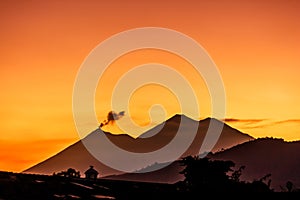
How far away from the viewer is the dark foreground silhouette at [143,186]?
1653 cm

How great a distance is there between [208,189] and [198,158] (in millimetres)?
3956

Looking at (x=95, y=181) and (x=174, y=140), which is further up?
(x=174, y=140)

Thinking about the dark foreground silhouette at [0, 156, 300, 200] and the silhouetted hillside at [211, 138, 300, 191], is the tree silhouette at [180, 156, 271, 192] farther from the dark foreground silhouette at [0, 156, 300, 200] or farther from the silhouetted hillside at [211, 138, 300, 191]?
the silhouetted hillside at [211, 138, 300, 191]

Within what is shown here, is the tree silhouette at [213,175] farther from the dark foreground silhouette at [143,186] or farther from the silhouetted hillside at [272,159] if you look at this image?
the silhouetted hillside at [272,159]

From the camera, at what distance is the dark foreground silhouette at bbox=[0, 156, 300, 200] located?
1653 centimetres

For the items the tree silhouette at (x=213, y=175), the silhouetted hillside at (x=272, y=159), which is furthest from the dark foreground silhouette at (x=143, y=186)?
the silhouetted hillside at (x=272, y=159)

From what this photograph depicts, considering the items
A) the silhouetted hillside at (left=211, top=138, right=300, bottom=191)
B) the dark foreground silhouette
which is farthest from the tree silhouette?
the silhouetted hillside at (left=211, top=138, right=300, bottom=191)

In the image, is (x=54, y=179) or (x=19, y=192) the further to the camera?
(x=54, y=179)

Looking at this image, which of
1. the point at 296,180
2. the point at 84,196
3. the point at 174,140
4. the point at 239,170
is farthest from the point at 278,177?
the point at 84,196

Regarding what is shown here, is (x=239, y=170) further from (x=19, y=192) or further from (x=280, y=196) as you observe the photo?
(x=19, y=192)

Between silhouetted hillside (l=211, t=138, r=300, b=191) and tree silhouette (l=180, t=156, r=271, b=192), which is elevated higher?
silhouetted hillside (l=211, t=138, r=300, b=191)

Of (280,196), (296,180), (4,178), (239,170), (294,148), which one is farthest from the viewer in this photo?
(294,148)

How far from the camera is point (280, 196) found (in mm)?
19156

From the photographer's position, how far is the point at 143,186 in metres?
19.3
